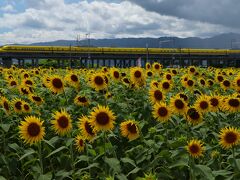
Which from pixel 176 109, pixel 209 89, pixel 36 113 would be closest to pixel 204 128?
pixel 176 109

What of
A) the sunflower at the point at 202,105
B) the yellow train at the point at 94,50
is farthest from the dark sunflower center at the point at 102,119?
the yellow train at the point at 94,50

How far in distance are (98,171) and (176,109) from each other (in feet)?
4.93

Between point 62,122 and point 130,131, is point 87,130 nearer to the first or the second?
point 62,122

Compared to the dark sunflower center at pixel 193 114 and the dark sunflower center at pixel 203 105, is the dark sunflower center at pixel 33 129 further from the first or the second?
the dark sunflower center at pixel 203 105

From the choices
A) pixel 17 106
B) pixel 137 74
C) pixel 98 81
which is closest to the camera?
pixel 17 106

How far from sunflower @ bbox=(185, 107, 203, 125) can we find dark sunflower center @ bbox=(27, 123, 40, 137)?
91.5 inches

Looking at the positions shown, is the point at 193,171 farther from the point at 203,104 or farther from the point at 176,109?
the point at 203,104

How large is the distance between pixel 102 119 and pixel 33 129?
922mm

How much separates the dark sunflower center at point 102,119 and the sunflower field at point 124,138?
1 cm

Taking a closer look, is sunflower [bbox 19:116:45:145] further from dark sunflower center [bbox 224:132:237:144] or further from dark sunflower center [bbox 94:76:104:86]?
dark sunflower center [bbox 224:132:237:144]

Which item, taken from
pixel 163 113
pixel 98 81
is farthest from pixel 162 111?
pixel 98 81

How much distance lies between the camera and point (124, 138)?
7219mm

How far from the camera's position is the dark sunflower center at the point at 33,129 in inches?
221

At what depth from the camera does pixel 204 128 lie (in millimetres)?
7156
